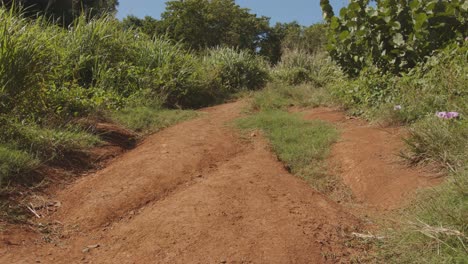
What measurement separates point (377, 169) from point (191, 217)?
1.52m

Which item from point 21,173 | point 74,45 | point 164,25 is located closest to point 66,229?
point 21,173

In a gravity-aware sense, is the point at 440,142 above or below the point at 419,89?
below

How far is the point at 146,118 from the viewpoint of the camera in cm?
573

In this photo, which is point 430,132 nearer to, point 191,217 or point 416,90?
point 416,90

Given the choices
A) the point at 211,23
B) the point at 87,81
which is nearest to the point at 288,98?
the point at 87,81

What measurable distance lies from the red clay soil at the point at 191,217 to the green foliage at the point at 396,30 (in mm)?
1715

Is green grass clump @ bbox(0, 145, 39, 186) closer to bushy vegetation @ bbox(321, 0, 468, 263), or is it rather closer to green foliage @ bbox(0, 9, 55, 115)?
green foliage @ bbox(0, 9, 55, 115)

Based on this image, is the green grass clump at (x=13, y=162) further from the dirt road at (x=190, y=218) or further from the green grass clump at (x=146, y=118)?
the green grass clump at (x=146, y=118)

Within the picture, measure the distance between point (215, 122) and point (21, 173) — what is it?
8.76 feet

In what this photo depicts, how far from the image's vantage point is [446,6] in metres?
5.27

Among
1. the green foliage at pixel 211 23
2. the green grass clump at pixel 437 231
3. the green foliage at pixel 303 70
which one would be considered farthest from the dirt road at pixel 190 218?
the green foliage at pixel 211 23

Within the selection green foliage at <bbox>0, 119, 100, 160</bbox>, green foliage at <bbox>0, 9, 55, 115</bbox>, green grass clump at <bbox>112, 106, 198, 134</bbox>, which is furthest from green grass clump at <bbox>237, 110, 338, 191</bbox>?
green foliage at <bbox>0, 9, 55, 115</bbox>

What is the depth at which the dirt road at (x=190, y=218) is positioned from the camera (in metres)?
2.54

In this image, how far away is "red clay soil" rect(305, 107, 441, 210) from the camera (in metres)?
3.23
